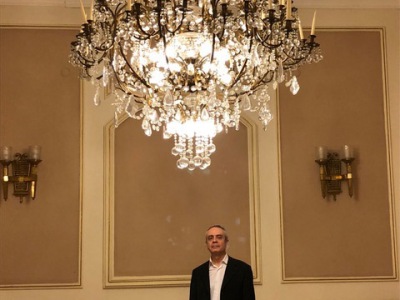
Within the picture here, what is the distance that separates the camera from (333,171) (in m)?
4.95

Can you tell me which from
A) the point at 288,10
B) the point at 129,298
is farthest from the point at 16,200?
the point at 288,10

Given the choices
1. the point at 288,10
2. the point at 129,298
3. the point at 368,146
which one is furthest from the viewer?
the point at 368,146

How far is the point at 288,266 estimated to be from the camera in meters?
4.88

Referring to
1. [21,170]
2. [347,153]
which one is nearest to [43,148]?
[21,170]

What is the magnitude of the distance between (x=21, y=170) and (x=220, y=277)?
6.36 feet

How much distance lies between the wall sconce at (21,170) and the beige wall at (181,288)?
402 millimetres

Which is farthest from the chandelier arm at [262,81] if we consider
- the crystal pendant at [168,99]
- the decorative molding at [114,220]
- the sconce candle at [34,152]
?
the sconce candle at [34,152]

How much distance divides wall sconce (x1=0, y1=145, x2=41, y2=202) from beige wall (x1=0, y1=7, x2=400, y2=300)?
0.40 m

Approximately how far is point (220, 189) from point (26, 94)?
71.4 inches

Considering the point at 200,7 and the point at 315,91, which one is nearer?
the point at 200,7

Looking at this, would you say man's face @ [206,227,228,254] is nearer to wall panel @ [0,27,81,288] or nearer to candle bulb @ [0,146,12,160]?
wall panel @ [0,27,81,288]

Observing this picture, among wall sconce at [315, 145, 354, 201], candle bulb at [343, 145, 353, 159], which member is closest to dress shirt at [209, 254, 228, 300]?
wall sconce at [315, 145, 354, 201]

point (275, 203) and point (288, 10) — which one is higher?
point (288, 10)

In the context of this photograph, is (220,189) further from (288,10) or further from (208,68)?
(288,10)
